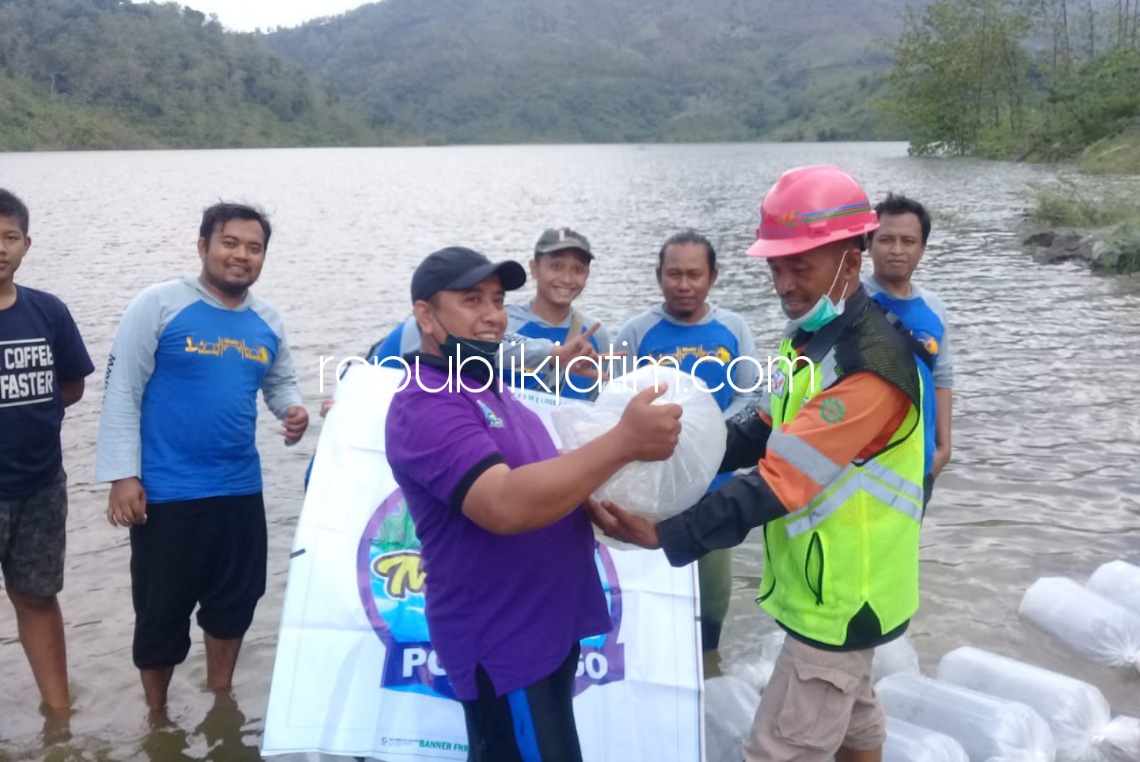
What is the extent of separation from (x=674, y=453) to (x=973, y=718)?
7.31 feet

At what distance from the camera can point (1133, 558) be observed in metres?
6.66

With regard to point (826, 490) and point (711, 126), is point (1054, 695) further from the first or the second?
point (711, 126)

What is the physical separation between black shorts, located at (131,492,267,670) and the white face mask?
116 inches

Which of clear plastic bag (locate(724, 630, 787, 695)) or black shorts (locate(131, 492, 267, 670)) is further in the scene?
clear plastic bag (locate(724, 630, 787, 695))

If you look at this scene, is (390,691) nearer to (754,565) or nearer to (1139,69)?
(754,565)

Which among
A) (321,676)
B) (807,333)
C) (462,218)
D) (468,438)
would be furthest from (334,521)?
(462,218)

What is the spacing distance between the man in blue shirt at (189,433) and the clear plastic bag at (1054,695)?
3506 mm

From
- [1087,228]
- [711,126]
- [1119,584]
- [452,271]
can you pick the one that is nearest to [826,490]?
[452,271]

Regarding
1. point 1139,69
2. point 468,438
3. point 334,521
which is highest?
point 1139,69

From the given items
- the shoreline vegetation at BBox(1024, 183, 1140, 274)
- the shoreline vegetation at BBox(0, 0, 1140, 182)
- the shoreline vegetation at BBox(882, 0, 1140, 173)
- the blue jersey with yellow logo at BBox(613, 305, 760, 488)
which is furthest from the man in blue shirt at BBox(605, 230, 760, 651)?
the shoreline vegetation at BBox(882, 0, 1140, 173)

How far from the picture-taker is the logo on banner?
3902mm

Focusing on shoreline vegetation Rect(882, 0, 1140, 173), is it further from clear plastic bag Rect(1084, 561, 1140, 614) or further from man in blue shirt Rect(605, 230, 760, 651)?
man in blue shirt Rect(605, 230, 760, 651)

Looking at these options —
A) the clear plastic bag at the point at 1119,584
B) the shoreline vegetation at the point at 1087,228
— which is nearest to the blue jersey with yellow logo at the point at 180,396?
the clear plastic bag at the point at 1119,584

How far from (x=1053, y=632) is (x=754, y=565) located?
212cm
